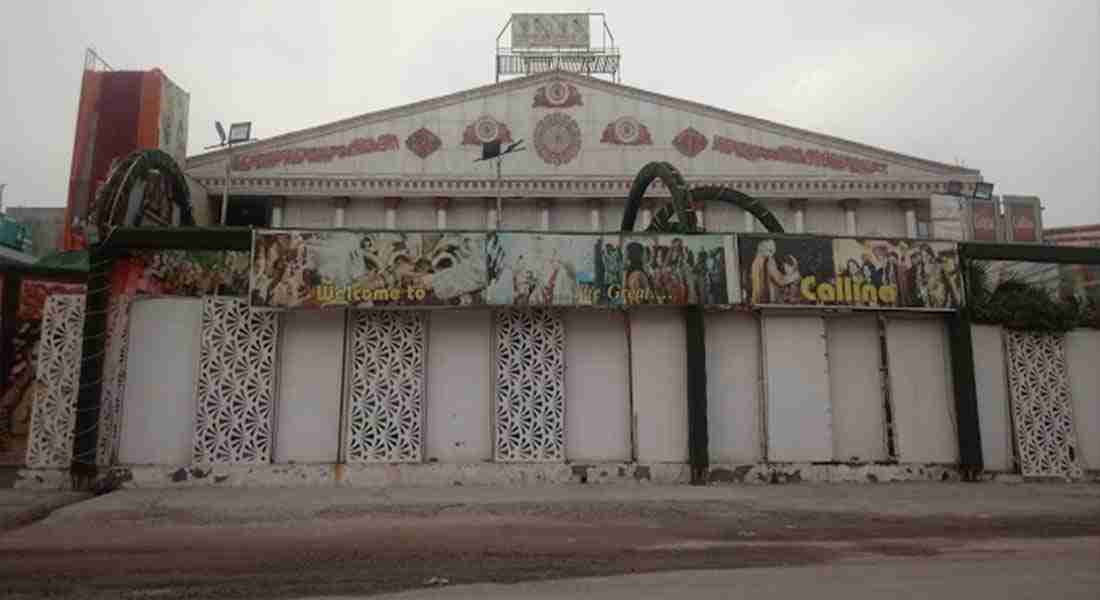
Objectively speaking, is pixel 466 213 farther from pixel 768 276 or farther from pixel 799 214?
pixel 768 276

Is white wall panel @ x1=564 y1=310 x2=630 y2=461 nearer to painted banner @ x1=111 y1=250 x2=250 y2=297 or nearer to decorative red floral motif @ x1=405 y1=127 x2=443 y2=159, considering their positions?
painted banner @ x1=111 y1=250 x2=250 y2=297

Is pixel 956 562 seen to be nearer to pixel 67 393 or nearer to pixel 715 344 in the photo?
pixel 715 344

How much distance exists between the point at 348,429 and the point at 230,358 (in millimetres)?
2298

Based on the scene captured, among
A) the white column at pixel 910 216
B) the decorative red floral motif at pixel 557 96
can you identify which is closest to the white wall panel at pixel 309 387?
the decorative red floral motif at pixel 557 96

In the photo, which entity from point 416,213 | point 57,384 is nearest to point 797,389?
point 57,384

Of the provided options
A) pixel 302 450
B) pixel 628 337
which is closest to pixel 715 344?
pixel 628 337

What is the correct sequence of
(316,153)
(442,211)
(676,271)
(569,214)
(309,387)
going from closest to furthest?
1. (309,387)
2. (676,271)
3. (442,211)
4. (569,214)
5. (316,153)

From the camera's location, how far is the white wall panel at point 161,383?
11695 millimetres

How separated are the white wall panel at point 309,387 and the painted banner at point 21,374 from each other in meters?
8.13

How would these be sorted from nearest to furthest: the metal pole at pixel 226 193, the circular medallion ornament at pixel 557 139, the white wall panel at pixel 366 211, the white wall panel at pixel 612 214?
the metal pole at pixel 226 193, the white wall panel at pixel 366 211, the white wall panel at pixel 612 214, the circular medallion ornament at pixel 557 139

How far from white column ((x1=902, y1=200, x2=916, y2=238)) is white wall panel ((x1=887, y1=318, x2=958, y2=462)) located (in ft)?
38.2

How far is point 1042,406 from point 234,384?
14.7m

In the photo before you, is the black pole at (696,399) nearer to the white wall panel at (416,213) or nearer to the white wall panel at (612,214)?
the white wall panel at (612,214)

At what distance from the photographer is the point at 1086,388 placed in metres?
13.8
